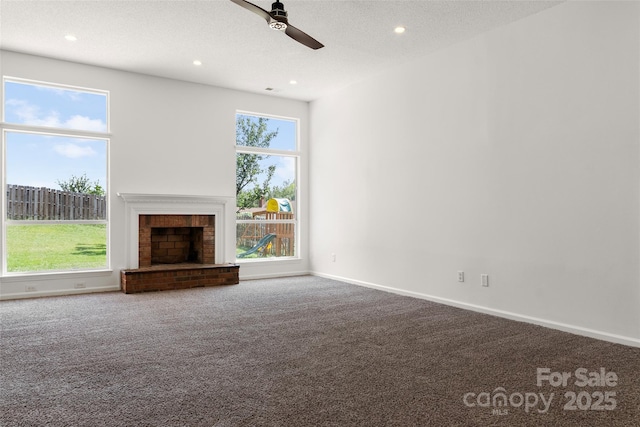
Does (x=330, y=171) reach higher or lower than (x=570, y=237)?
higher

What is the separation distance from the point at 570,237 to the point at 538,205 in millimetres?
414

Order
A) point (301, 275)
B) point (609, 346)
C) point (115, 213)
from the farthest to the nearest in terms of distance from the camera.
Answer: point (301, 275) < point (115, 213) < point (609, 346)

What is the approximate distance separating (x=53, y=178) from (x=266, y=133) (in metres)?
3.14

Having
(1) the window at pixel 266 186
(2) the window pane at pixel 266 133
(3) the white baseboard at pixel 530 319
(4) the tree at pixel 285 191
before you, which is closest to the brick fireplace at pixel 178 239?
(1) the window at pixel 266 186

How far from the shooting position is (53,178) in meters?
5.59

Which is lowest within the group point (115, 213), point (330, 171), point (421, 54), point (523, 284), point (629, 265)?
point (523, 284)

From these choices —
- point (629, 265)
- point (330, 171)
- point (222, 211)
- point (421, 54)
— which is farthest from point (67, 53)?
point (629, 265)

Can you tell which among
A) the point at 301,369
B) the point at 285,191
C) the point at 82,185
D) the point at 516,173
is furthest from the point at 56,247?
the point at 516,173

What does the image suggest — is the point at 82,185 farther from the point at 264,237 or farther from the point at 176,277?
the point at 264,237

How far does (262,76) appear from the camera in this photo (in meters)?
6.11

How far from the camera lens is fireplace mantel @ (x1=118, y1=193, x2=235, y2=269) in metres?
5.92

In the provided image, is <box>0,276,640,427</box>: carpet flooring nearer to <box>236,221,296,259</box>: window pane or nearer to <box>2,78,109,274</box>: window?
<box>2,78,109,274</box>: window

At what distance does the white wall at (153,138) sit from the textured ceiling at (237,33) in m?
0.22

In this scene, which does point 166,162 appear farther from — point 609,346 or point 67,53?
point 609,346
